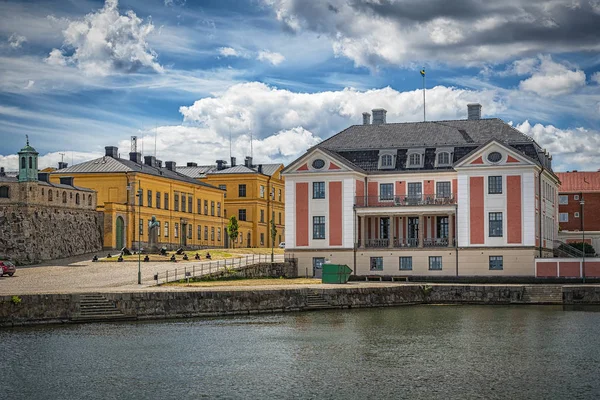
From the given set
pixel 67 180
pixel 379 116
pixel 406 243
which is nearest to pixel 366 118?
pixel 379 116

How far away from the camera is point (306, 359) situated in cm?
3372

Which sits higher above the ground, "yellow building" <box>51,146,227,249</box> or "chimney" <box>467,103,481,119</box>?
"chimney" <box>467,103,481,119</box>

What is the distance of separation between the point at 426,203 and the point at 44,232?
28.7m

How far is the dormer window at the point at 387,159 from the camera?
70.9 metres

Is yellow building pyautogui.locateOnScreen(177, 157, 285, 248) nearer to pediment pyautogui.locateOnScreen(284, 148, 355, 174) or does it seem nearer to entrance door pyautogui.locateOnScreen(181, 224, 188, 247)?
entrance door pyautogui.locateOnScreen(181, 224, 188, 247)

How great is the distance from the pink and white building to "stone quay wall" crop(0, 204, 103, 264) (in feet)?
59.0

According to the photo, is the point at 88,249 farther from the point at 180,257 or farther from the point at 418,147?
the point at 418,147

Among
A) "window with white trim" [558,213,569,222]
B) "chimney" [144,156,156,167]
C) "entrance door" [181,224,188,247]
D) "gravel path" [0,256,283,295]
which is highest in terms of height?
"chimney" [144,156,156,167]

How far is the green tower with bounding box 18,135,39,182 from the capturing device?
69.2 meters

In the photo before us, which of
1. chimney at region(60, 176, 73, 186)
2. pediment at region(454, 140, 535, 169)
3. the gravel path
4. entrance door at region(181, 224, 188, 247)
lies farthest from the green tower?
pediment at region(454, 140, 535, 169)

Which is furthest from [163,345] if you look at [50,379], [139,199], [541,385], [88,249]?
[139,199]

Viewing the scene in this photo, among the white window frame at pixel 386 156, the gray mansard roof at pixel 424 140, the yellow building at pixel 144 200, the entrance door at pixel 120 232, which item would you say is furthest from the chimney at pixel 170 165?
the white window frame at pixel 386 156

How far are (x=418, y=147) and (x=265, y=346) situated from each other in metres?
37.1

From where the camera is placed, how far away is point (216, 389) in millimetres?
27969
